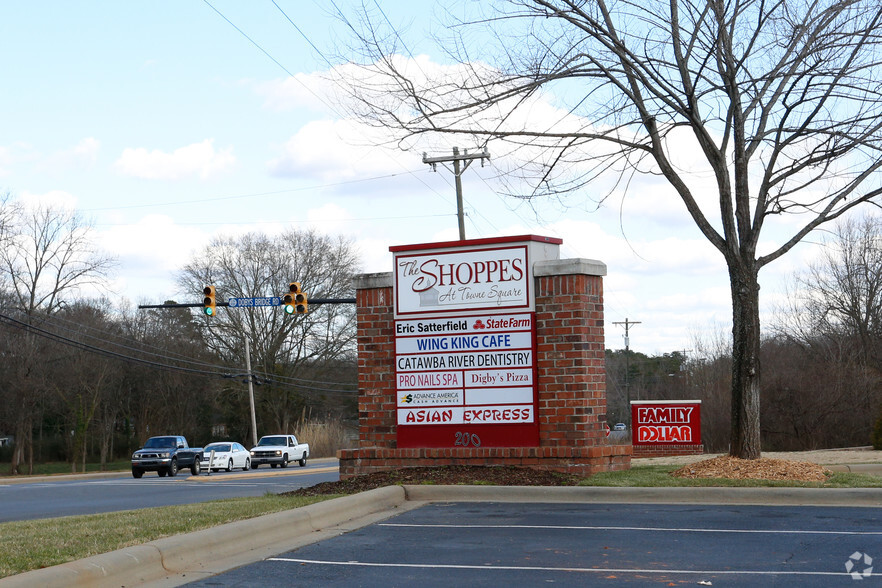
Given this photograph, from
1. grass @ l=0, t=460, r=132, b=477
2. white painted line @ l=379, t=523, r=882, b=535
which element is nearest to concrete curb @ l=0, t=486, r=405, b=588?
white painted line @ l=379, t=523, r=882, b=535

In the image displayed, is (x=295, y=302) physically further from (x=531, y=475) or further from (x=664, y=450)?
(x=531, y=475)

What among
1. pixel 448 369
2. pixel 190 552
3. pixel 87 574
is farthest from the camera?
pixel 448 369

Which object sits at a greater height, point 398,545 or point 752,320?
point 752,320

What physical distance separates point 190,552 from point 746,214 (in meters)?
9.29

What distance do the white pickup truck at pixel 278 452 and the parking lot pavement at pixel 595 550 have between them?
3458 centimetres

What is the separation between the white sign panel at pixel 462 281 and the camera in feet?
45.5

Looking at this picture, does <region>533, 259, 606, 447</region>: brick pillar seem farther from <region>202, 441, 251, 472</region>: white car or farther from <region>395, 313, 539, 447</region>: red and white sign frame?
<region>202, 441, 251, 472</region>: white car

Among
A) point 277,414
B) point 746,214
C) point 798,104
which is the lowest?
point 277,414

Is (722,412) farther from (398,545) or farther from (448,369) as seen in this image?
(398,545)

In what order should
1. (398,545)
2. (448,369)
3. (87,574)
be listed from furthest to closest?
(448,369), (398,545), (87,574)

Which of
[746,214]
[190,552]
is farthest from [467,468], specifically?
[190,552]

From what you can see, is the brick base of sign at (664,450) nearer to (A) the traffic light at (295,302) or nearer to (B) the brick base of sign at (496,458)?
(A) the traffic light at (295,302)

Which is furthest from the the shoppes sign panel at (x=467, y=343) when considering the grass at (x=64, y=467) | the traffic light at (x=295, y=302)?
the grass at (x=64, y=467)

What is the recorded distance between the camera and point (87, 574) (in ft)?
21.5
